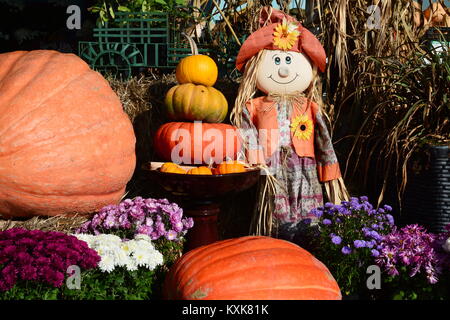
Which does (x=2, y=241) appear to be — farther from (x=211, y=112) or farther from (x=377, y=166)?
(x=377, y=166)

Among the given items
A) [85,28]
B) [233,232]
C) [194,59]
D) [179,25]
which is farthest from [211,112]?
[85,28]

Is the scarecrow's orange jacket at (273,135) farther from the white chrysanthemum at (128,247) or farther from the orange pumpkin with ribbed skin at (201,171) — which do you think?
the white chrysanthemum at (128,247)

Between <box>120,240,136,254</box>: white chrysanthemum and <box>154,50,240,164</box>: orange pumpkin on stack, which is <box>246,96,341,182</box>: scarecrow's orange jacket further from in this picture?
<box>120,240,136,254</box>: white chrysanthemum

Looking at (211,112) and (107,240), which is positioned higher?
(211,112)

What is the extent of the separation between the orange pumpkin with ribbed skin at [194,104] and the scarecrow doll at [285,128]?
8.5 inches

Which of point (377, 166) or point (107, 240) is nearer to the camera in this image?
point (107, 240)

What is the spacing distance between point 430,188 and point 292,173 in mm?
861

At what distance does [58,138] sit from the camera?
265 centimetres

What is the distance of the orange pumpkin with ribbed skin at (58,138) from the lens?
2559 millimetres

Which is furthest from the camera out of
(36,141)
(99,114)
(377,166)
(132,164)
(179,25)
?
(179,25)

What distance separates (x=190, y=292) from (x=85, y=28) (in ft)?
11.6

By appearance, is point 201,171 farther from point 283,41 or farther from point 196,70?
point 283,41

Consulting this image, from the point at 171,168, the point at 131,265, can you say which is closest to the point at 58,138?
the point at 171,168

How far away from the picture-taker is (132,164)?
305 centimetres
